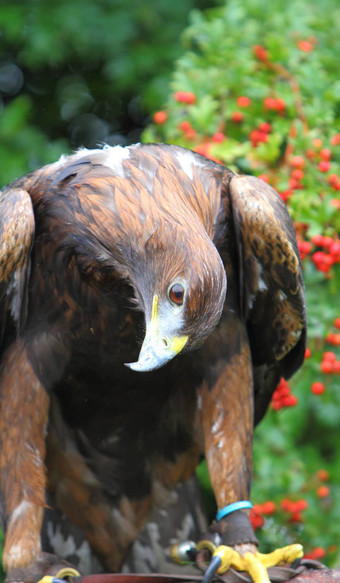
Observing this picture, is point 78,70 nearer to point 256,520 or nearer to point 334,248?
point 334,248

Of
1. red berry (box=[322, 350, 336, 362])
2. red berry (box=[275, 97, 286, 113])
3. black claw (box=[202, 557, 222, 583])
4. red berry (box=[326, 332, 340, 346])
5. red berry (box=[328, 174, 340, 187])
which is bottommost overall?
black claw (box=[202, 557, 222, 583])

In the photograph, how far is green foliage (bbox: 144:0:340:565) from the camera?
13.7 ft

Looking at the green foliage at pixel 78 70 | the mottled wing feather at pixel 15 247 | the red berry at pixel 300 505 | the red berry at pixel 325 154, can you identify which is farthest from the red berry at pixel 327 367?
the green foliage at pixel 78 70

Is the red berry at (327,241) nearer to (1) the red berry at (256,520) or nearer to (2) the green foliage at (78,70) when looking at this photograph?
(1) the red berry at (256,520)

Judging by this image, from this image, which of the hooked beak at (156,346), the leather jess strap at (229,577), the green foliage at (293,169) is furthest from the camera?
the green foliage at (293,169)

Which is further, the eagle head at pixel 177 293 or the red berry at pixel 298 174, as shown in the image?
the red berry at pixel 298 174

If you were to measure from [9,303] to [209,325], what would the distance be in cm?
97

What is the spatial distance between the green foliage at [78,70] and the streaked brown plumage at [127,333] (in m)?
1.47

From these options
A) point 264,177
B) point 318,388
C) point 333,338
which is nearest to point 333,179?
point 264,177

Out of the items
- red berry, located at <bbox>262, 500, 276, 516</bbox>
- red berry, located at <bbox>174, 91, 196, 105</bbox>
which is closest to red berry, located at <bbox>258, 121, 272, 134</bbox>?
red berry, located at <bbox>174, 91, 196, 105</bbox>

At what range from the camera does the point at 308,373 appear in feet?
14.1

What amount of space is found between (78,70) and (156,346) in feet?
11.3

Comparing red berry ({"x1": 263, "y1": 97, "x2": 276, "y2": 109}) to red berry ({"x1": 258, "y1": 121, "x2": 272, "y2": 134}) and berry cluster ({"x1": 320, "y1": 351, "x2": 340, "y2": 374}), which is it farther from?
berry cluster ({"x1": 320, "y1": 351, "x2": 340, "y2": 374})

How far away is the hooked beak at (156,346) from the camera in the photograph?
2.99 meters
